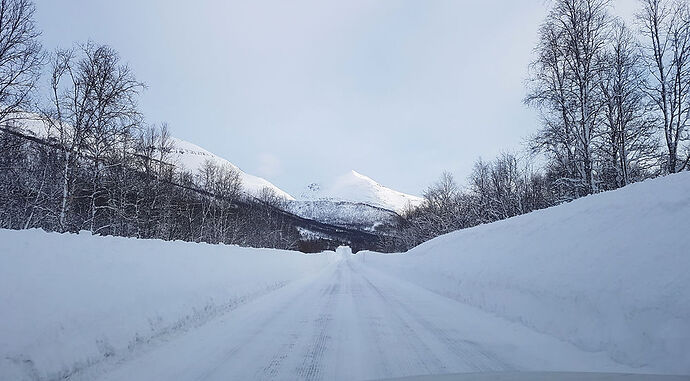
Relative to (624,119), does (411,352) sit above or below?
below

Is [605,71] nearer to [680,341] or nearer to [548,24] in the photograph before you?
[548,24]

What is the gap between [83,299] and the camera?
4.09 meters

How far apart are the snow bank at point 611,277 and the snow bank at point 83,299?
575 cm

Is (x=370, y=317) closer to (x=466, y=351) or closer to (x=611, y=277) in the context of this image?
(x=466, y=351)

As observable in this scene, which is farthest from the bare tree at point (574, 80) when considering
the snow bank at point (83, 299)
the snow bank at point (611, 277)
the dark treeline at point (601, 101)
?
the snow bank at point (83, 299)

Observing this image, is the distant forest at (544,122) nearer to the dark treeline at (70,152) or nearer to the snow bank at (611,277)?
the dark treeline at (70,152)

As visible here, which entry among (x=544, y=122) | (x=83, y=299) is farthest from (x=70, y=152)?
(x=544, y=122)

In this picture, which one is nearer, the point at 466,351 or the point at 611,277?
the point at 466,351

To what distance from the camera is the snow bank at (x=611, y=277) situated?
3662 millimetres

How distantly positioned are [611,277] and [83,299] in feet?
21.4

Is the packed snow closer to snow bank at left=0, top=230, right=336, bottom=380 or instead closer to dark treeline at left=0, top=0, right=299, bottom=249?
snow bank at left=0, top=230, right=336, bottom=380

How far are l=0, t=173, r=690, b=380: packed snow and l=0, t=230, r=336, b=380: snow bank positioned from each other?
0.05ft

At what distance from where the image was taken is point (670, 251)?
13.6ft

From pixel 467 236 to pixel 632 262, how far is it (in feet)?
32.5
